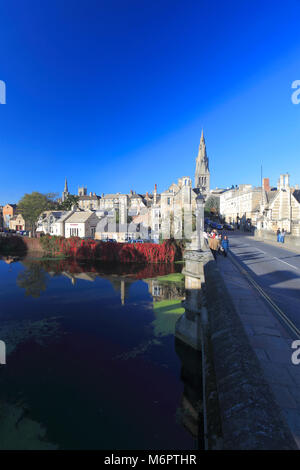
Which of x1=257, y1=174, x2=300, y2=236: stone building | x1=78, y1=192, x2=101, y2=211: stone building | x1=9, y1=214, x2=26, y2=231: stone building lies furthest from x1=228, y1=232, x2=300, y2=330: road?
x1=78, y1=192, x2=101, y2=211: stone building

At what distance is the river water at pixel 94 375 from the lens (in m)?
6.15

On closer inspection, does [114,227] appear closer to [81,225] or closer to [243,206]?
[81,225]

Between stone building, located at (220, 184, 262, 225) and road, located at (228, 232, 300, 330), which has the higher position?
stone building, located at (220, 184, 262, 225)

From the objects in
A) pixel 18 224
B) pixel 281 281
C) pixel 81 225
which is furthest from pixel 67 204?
pixel 281 281

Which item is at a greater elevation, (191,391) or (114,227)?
(114,227)

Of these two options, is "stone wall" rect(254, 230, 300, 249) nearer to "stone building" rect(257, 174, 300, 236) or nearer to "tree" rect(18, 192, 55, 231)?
"stone building" rect(257, 174, 300, 236)

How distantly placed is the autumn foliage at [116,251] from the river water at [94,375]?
55.8ft

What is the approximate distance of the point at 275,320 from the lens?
6.79m

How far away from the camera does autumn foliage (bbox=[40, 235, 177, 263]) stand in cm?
3522

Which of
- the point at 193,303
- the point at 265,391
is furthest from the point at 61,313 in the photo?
the point at 265,391

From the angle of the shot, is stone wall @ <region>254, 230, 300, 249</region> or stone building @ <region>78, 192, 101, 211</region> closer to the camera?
stone wall @ <region>254, 230, 300, 249</region>

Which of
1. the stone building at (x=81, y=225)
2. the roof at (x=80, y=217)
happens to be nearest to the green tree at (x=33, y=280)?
the stone building at (x=81, y=225)

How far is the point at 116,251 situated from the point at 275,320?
3185 cm

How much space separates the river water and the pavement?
319cm
